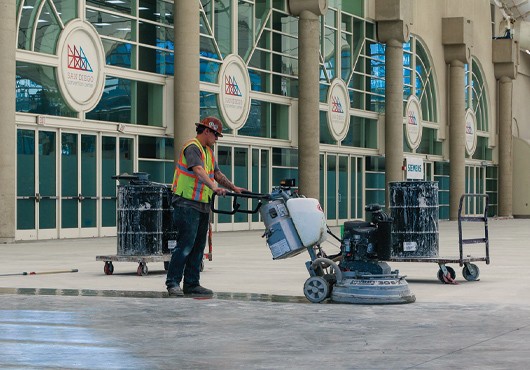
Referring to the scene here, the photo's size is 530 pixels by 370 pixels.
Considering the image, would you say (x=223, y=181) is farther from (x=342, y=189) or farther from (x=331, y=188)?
(x=342, y=189)

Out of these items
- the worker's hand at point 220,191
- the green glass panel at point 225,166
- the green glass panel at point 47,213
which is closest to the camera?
the worker's hand at point 220,191

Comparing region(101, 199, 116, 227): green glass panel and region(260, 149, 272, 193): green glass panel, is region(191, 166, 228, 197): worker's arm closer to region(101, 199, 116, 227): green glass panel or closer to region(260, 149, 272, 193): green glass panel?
region(101, 199, 116, 227): green glass panel

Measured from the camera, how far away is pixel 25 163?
2419 centimetres

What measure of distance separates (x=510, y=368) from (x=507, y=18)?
53872 millimetres

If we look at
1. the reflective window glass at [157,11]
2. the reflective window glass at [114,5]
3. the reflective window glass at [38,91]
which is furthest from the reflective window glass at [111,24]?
the reflective window glass at [38,91]

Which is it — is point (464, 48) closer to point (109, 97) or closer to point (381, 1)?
point (381, 1)

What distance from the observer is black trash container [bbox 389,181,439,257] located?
13.3 metres

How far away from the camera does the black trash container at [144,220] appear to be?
45.7 ft

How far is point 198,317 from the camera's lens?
8773 mm

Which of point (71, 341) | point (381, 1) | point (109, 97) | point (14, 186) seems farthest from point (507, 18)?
point (71, 341)

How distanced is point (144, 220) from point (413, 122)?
3346 centimetres

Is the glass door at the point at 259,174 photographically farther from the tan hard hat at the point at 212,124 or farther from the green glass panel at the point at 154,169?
the tan hard hat at the point at 212,124

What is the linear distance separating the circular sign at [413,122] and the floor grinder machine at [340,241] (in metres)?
35.5

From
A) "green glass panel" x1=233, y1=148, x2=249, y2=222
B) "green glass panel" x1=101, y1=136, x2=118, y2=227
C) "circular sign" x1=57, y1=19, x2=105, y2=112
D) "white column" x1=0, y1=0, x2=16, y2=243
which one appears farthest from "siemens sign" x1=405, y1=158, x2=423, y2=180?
"white column" x1=0, y1=0, x2=16, y2=243
